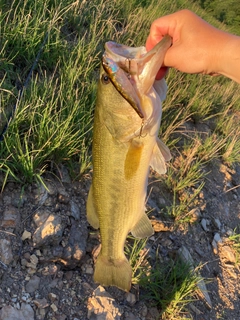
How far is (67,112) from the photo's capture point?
3.46m

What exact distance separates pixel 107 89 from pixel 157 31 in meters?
0.59

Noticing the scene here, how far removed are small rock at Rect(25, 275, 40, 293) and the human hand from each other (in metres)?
1.64

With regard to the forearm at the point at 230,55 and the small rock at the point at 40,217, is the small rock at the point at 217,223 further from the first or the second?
the forearm at the point at 230,55

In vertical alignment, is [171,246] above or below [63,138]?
below

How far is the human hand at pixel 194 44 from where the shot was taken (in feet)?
6.63

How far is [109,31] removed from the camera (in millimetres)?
5141

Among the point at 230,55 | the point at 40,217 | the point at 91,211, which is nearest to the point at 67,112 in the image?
the point at 40,217

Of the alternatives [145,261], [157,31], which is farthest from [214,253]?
[157,31]

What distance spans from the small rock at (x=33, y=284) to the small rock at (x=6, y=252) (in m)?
0.20

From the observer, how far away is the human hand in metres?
2.02

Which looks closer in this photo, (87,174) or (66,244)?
(66,244)

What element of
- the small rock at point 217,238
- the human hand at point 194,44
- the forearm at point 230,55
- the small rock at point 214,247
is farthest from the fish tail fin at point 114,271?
the small rock at point 217,238

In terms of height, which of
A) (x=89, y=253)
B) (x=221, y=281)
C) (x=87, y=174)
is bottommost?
(x=221, y=281)

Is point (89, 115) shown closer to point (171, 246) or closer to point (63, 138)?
point (63, 138)
